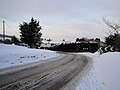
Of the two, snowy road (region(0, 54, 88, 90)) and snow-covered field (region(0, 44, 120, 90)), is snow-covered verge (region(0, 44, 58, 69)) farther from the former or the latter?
snowy road (region(0, 54, 88, 90))

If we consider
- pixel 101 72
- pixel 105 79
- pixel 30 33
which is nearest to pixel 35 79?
pixel 105 79

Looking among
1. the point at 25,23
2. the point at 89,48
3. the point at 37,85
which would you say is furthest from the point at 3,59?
the point at 89,48

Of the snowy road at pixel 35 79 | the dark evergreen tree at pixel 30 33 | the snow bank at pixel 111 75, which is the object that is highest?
the dark evergreen tree at pixel 30 33

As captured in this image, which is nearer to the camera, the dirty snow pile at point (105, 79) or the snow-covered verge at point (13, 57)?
the dirty snow pile at point (105, 79)

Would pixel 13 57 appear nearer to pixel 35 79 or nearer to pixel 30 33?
pixel 35 79

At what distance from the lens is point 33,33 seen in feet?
203

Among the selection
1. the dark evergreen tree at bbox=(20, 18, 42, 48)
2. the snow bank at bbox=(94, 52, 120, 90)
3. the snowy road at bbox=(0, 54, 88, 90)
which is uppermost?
the dark evergreen tree at bbox=(20, 18, 42, 48)

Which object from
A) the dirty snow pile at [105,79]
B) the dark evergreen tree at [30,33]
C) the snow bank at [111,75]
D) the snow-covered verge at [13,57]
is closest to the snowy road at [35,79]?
the dirty snow pile at [105,79]

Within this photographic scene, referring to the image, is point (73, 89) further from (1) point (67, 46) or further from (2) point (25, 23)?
(1) point (67, 46)

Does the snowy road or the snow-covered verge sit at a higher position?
the snow-covered verge

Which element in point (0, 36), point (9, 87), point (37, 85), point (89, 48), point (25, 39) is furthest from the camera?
point (0, 36)

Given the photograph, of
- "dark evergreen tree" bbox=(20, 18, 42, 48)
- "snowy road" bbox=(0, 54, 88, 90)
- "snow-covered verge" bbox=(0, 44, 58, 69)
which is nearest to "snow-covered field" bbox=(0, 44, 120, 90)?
"snow-covered verge" bbox=(0, 44, 58, 69)

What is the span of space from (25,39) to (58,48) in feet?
75.0

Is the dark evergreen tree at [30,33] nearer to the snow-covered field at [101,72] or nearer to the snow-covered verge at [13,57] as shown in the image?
the snow-covered verge at [13,57]
